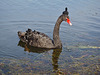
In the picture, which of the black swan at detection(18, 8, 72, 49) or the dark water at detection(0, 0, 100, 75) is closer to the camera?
the dark water at detection(0, 0, 100, 75)

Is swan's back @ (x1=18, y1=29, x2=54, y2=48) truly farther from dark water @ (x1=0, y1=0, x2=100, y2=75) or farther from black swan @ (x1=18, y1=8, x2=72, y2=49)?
dark water @ (x1=0, y1=0, x2=100, y2=75)

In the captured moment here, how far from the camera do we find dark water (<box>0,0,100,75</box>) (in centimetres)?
502

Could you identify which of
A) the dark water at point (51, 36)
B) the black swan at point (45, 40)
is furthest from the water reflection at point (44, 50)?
the black swan at point (45, 40)

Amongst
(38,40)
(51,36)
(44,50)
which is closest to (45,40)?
(38,40)

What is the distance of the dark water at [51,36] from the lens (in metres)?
5.02

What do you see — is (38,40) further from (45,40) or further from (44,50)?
(44,50)

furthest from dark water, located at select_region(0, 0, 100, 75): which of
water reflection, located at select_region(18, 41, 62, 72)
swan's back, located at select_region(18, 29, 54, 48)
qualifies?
swan's back, located at select_region(18, 29, 54, 48)

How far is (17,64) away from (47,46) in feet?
5.40

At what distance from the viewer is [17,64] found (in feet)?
16.6

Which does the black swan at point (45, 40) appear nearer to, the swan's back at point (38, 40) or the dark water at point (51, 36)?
the swan's back at point (38, 40)

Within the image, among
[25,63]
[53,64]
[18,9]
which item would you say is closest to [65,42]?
[53,64]

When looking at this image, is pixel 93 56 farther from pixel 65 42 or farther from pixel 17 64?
pixel 17 64

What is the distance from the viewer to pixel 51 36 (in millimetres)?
7609

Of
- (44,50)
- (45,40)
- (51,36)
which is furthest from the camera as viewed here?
(51,36)
